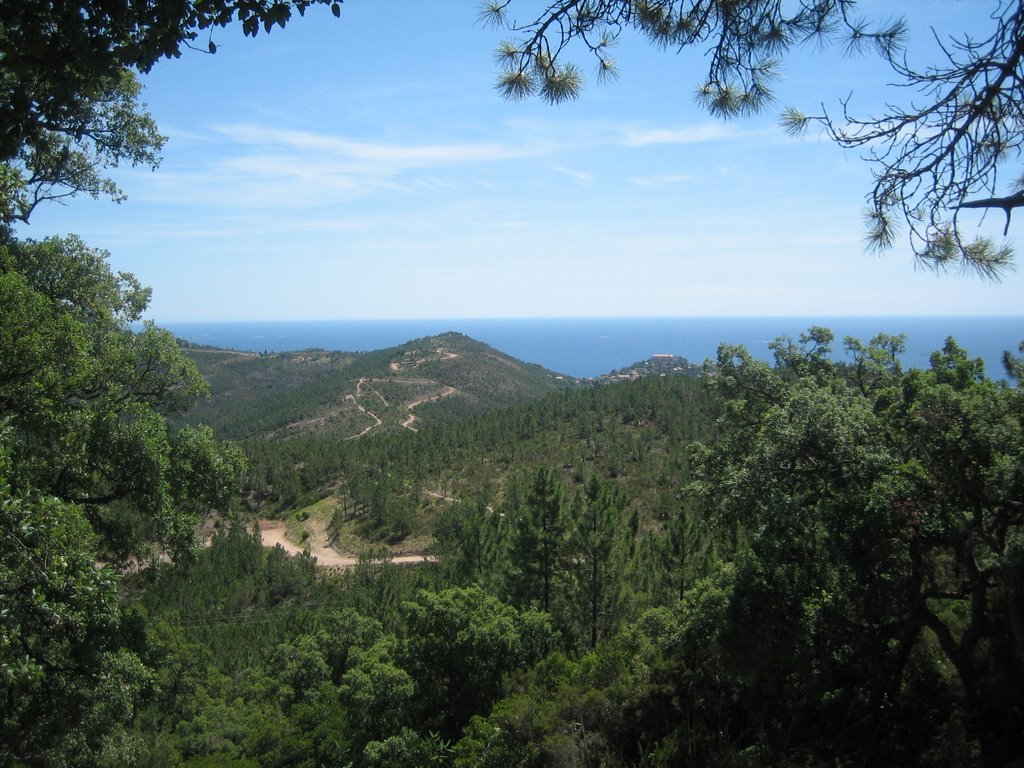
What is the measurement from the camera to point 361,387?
12338 centimetres

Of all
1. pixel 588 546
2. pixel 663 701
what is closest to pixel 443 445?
pixel 588 546

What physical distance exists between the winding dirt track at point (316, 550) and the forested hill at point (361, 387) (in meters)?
35.2

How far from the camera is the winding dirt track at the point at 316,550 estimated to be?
4803cm

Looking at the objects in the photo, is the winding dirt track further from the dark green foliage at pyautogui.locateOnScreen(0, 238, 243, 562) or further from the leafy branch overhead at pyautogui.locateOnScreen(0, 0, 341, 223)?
the leafy branch overhead at pyautogui.locateOnScreen(0, 0, 341, 223)

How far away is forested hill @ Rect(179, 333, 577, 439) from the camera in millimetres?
107812

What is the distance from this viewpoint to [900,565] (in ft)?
24.4

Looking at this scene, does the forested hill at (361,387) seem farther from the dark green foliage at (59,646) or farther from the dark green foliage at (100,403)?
the dark green foliage at (59,646)

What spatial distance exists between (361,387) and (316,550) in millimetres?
73365

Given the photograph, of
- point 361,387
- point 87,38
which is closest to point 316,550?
point 87,38

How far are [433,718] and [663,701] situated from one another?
279 inches

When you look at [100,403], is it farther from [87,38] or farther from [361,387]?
[361,387]

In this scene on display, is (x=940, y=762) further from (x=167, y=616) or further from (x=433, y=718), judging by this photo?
(x=167, y=616)

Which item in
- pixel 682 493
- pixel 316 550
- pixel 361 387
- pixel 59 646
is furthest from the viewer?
pixel 361 387

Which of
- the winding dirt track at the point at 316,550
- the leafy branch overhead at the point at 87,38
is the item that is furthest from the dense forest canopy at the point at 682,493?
the winding dirt track at the point at 316,550
